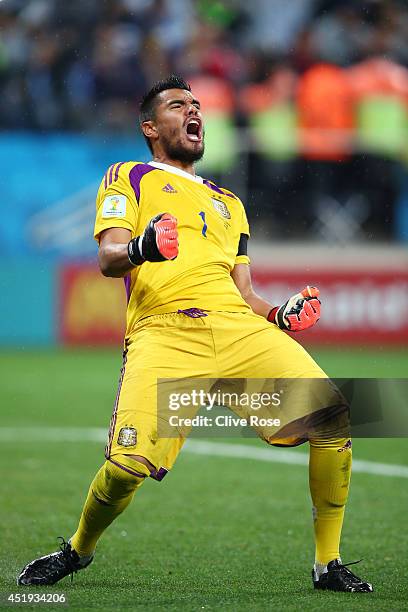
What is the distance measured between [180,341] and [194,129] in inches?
39.8

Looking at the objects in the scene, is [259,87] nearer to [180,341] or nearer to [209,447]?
[209,447]

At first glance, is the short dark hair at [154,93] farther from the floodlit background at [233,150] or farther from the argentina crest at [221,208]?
the floodlit background at [233,150]

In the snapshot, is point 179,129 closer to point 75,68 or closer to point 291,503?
point 291,503

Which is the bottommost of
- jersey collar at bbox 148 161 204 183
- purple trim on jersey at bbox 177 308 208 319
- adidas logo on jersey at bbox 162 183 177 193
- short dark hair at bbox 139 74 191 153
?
purple trim on jersey at bbox 177 308 208 319

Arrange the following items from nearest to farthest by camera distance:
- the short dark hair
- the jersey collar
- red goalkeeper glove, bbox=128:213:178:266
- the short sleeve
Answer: red goalkeeper glove, bbox=128:213:178:266 < the short sleeve < the jersey collar < the short dark hair

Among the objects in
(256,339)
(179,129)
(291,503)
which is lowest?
(291,503)

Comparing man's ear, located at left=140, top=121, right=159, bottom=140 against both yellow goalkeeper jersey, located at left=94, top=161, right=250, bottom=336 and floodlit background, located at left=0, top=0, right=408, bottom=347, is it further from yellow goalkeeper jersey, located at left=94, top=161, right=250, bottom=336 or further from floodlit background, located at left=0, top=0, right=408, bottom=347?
floodlit background, located at left=0, top=0, right=408, bottom=347

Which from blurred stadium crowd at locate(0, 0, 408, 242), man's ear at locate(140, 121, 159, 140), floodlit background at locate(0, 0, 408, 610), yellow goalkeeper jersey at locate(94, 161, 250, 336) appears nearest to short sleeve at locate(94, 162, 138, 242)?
yellow goalkeeper jersey at locate(94, 161, 250, 336)

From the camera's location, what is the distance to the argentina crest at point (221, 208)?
5133 millimetres

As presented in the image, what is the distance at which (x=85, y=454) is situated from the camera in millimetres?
8492

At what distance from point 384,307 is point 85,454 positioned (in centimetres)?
788

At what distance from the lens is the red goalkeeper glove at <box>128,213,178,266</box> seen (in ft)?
14.1

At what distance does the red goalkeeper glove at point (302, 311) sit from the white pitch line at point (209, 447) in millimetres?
3234

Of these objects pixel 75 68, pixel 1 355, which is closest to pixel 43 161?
pixel 75 68
